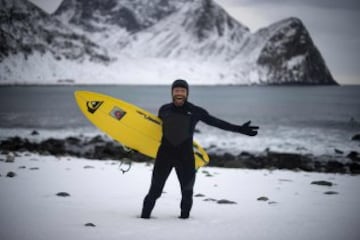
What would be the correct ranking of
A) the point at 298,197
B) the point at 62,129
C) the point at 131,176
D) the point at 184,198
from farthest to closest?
the point at 62,129
the point at 131,176
the point at 298,197
the point at 184,198

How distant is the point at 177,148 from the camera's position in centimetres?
616

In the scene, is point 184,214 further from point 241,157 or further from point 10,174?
point 241,157

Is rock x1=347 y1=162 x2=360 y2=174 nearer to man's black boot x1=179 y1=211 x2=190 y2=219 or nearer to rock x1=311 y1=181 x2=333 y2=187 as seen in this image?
rock x1=311 y1=181 x2=333 y2=187

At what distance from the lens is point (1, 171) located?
980cm

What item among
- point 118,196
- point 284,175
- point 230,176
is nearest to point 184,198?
point 118,196

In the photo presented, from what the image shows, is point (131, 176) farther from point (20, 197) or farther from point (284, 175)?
point (284, 175)

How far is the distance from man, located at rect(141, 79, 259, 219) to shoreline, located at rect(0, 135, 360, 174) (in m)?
10.7

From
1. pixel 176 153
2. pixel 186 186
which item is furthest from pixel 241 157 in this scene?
pixel 176 153

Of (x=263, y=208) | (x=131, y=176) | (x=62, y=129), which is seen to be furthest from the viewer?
(x=62, y=129)

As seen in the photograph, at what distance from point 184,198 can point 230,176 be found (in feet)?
17.5

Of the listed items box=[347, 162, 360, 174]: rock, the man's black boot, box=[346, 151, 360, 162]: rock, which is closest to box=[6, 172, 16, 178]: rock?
the man's black boot

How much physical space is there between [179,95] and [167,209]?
90.7 inches

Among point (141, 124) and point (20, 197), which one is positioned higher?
point (141, 124)

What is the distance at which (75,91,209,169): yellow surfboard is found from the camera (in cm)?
763
